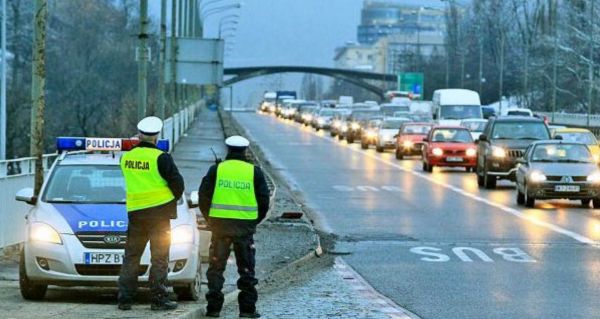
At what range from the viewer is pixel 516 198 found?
34.3 meters

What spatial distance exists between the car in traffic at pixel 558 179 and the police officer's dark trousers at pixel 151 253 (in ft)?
60.6

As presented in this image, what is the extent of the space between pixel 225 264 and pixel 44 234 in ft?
6.03

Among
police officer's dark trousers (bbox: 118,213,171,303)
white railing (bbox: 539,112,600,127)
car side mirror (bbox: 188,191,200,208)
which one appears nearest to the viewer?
police officer's dark trousers (bbox: 118,213,171,303)

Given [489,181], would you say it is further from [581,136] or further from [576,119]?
[576,119]

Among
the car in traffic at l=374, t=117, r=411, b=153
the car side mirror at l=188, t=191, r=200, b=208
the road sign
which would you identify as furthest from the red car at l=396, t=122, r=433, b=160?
the road sign

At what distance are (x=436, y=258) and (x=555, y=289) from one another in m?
3.95

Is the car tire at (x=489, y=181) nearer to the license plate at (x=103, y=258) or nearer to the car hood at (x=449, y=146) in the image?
the car hood at (x=449, y=146)

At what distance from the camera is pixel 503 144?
39438 millimetres

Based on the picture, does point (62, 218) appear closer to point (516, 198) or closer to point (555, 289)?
point (555, 289)

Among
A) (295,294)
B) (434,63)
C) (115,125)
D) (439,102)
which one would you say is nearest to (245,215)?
(295,294)

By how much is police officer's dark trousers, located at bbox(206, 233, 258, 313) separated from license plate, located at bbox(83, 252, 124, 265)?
1.00m

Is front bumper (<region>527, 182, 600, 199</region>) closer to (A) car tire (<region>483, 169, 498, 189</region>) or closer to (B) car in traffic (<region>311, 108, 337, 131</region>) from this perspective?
(A) car tire (<region>483, 169, 498, 189</region>)

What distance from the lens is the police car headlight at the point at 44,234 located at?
13.8m

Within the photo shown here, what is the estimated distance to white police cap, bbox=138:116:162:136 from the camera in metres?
13.0
